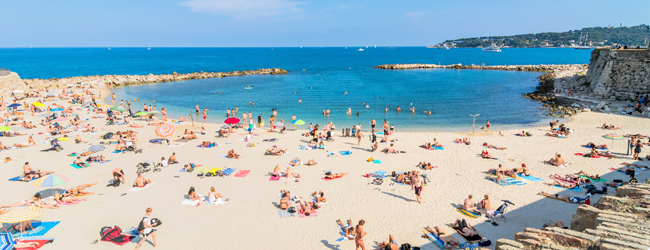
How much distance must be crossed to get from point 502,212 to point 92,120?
30.6m

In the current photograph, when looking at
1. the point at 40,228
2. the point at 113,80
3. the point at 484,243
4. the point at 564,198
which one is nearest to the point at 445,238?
the point at 484,243

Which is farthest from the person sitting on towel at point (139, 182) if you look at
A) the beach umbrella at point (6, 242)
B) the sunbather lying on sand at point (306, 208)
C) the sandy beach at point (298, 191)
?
the sunbather lying on sand at point (306, 208)

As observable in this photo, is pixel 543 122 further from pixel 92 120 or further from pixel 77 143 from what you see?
pixel 92 120

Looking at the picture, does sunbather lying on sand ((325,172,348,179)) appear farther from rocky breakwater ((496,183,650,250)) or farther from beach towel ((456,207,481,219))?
rocky breakwater ((496,183,650,250))

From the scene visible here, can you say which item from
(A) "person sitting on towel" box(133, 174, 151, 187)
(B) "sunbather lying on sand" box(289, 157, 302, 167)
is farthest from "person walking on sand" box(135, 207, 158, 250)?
(B) "sunbather lying on sand" box(289, 157, 302, 167)

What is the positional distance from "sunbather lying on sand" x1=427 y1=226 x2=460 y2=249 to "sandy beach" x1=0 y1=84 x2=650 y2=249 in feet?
1.15

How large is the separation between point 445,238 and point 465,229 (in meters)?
0.75

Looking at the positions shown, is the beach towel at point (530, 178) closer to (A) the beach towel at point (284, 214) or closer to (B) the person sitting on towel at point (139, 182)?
(A) the beach towel at point (284, 214)

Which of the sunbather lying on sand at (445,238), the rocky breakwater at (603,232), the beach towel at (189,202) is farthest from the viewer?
the beach towel at (189,202)

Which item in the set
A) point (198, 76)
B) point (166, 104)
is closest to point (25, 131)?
point (166, 104)

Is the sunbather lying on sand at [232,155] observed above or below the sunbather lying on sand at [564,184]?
above

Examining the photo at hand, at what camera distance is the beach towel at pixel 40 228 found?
10.1 metres

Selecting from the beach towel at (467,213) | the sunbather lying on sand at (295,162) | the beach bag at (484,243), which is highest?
the sunbather lying on sand at (295,162)

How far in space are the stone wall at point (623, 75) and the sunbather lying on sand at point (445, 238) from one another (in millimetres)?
35262
